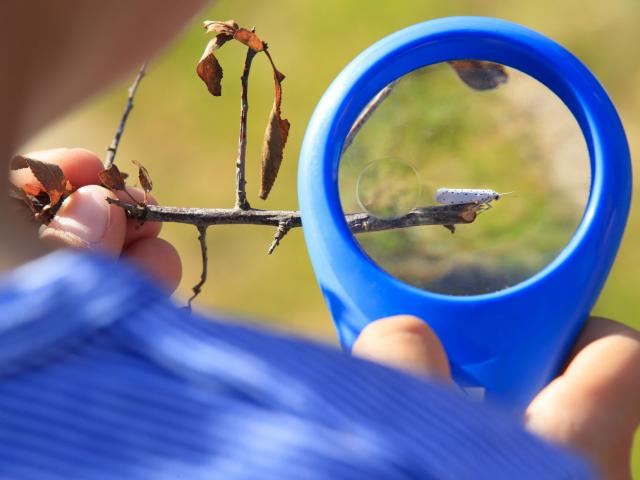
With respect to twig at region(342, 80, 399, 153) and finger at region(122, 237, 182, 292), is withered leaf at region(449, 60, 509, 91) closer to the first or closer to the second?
twig at region(342, 80, 399, 153)

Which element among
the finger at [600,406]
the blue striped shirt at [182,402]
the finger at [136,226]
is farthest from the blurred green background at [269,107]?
the blue striped shirt at [182,402]

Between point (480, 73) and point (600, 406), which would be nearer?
point (600, 406)

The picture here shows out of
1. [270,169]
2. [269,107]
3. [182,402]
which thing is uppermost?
[269,107]

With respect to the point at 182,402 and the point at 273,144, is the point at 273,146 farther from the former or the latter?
the point at 182,402

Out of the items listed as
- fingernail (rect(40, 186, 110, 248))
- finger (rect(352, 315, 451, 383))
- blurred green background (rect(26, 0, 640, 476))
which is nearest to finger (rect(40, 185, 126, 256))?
fingernail (rect(40, 186, 110, 248))

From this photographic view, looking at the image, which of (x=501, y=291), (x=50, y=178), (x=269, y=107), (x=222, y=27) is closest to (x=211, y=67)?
(x=222, y=27)

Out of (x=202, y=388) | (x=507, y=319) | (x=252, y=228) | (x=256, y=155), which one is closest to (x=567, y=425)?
(x=507, y=319)

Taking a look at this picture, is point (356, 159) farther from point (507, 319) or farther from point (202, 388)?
point (202, 388)
